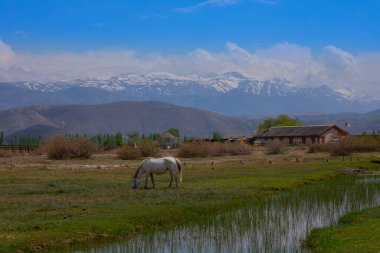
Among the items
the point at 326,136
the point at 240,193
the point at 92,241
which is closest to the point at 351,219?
the point at 240,193

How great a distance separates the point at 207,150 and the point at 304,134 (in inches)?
1851

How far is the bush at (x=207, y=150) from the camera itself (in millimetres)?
82250

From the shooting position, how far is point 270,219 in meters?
24.9

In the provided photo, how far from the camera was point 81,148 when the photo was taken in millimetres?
75125

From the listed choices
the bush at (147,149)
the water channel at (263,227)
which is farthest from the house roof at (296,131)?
the water channel at (263,227)

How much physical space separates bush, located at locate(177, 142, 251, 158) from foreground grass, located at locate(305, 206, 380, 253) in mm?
57998

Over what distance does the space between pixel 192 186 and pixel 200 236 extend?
1331cm

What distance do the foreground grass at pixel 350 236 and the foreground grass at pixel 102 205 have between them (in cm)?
645

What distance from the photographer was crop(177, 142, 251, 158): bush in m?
82.2

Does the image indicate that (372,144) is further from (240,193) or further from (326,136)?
(240,193)

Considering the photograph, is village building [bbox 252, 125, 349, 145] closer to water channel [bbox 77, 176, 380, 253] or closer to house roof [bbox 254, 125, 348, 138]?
house roof [bbox 254, 125, 348, 138]

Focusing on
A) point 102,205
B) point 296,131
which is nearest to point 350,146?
point 296,131

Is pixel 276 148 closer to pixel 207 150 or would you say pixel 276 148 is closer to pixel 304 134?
pixel 207 150

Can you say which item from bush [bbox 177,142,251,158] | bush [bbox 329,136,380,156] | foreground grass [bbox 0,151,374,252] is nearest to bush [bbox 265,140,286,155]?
bush [bbox 177,142,251,158]
